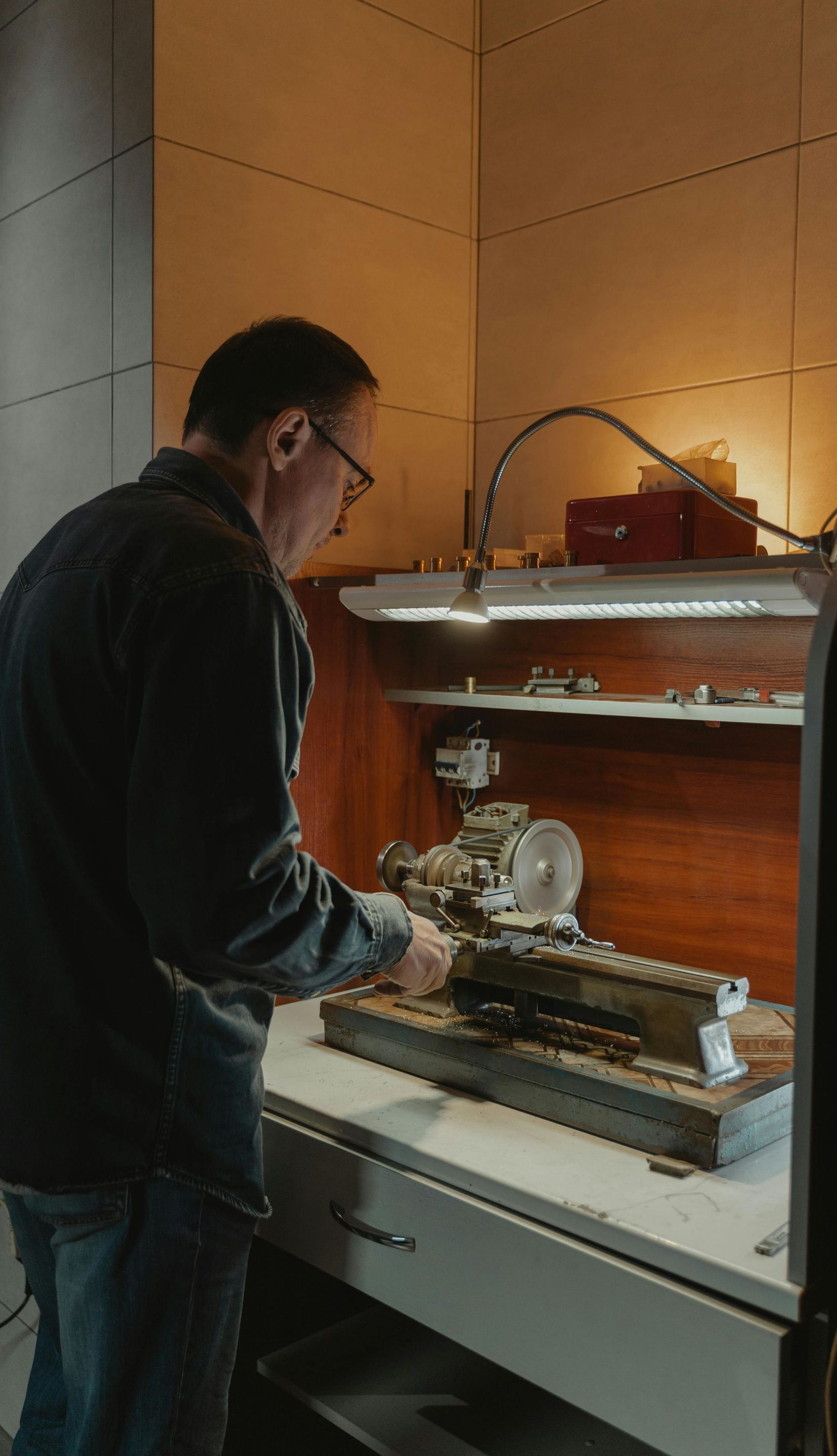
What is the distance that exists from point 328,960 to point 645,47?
1967 mm

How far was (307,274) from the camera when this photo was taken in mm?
2311

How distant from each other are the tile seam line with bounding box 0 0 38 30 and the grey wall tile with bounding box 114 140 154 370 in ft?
2.09

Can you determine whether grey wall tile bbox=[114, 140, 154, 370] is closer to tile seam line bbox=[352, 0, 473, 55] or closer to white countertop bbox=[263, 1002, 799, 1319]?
tile seam line bbox=[352, 0, 473, 55]

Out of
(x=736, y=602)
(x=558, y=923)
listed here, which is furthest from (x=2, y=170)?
(x=558, y=923)

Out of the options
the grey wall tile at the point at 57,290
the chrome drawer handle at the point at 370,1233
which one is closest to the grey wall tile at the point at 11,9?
the grey wall tile at the point at 57,290

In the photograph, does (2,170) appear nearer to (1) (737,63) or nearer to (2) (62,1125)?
(1) (737,63)

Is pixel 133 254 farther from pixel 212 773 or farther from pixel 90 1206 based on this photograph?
pixel 90 1206

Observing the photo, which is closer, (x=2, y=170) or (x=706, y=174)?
(x=706, y=174)

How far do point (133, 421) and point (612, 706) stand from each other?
3.44ft

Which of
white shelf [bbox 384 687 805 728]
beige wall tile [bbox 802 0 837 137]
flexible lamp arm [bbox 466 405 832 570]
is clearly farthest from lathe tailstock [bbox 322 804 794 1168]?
beige wall tile [bbox 802 0 837 137]

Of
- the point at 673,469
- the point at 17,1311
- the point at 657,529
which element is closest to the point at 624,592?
the point at 657,529

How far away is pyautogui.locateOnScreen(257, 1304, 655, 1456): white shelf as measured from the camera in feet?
5.41

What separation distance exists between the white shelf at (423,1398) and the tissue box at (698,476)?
1.46 metres

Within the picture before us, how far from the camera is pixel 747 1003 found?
188 centimetres
